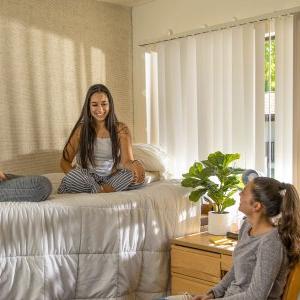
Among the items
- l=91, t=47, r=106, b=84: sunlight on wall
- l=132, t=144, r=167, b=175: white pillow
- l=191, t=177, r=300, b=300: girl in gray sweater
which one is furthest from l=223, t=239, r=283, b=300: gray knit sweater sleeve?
l=91, t=47, r=106, b=84: sunlight on wall

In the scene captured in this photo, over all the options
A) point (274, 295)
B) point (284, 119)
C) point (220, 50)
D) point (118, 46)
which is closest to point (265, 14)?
point (220, 50)

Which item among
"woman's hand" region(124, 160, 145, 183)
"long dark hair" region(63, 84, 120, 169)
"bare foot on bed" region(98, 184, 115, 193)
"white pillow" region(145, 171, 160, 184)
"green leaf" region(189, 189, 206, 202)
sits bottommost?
"green leaf" region(189, 189, 206, 202)

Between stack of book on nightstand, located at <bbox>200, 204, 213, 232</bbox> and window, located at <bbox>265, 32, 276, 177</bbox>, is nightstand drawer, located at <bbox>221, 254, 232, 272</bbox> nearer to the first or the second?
stack of book on nightstand, located at <bbox>200, 204, 213, 232</bbox>

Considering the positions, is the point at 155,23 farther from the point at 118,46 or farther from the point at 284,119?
the point at 284,119

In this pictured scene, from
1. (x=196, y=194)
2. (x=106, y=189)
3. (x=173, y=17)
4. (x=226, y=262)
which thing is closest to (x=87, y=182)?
(x=106, y=189)

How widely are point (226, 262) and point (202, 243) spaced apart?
0.18m

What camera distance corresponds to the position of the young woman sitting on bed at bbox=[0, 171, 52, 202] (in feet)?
7.61

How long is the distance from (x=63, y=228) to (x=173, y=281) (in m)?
0.69

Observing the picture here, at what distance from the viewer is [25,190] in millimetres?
2320

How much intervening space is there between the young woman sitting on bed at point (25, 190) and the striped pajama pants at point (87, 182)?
1.21ft

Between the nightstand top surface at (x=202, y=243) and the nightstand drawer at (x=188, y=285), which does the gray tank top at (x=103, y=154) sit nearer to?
the nightstand top surface at (x=202, y=243)

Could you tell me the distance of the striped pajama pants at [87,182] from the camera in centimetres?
272

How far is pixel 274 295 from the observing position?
1.64 metres

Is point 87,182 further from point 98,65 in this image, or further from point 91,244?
point 98,65
